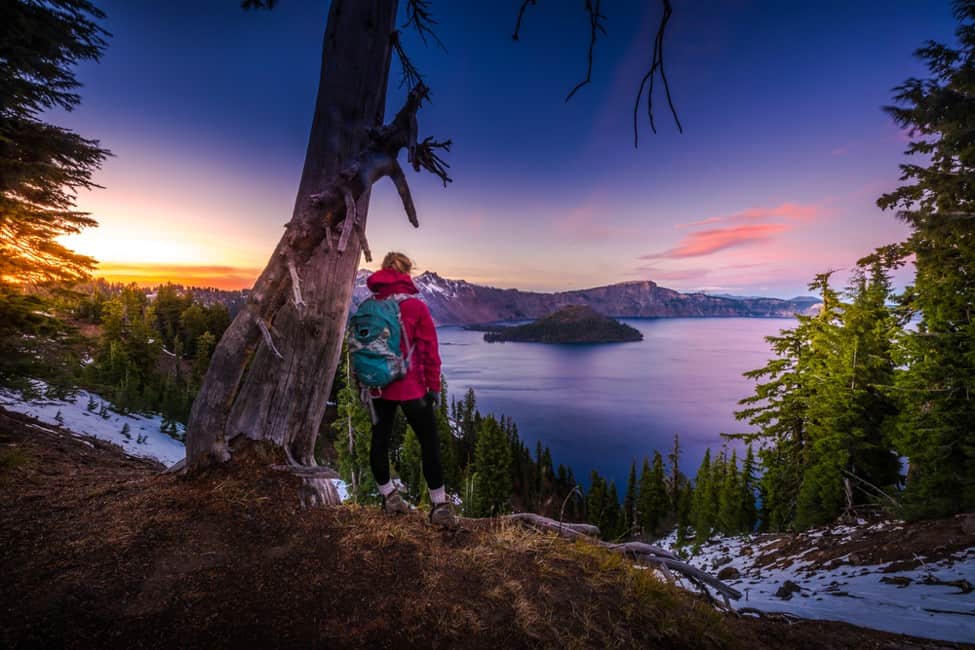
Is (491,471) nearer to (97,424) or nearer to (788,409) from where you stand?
(788,409)

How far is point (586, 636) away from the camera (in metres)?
2.24

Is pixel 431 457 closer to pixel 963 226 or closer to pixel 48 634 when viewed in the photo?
pixel 48 634

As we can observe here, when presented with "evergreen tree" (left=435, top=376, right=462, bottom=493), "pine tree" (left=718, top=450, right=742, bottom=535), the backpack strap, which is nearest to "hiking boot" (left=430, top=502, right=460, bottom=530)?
the backpack strap

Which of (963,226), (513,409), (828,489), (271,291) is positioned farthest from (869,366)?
(513,409)

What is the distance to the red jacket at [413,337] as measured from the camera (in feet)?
10.8

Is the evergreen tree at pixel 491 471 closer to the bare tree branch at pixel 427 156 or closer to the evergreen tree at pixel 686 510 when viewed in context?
the evergreen tree at pixel 686 510

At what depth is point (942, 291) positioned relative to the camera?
9.81 meters

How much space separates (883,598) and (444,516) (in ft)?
21.7

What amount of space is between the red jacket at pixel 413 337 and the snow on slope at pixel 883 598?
5307mm

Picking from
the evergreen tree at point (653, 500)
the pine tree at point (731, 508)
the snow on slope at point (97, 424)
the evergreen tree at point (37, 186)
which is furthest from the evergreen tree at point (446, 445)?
the evergreen tree at point (37, 186)

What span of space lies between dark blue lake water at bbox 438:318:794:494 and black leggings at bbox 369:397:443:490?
7352cm

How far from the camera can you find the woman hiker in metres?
3.27

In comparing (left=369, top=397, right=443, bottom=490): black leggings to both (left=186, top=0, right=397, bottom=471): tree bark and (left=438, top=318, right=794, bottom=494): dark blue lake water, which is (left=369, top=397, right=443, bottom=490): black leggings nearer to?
(left=186, top=0, right=397, bottom=471): tree bark

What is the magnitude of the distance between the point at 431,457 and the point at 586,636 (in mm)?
1757
